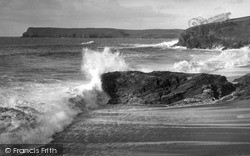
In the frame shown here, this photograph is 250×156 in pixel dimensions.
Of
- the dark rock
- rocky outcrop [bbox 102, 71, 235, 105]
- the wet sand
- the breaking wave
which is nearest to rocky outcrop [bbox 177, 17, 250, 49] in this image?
the dark rock

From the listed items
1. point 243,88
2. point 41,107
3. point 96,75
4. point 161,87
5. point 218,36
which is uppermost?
point 218,36

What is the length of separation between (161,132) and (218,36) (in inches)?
3258

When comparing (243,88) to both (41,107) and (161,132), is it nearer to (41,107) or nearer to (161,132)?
(161,132)

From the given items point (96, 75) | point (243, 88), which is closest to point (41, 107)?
point (96, 75)

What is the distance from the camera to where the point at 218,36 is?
90.5m

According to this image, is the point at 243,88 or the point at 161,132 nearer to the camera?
the point at 161,132

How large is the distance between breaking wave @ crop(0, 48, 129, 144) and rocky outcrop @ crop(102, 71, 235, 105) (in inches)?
29.3

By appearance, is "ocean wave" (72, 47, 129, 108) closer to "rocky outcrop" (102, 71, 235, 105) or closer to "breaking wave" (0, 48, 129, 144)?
"breaking wave" (0, 48, 129, 144)

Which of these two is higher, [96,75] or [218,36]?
[218,36]

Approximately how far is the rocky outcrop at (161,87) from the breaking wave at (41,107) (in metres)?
0.74

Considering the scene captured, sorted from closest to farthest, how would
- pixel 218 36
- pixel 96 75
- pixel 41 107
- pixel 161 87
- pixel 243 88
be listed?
pixel 41 107, pixel 161 87, pixel 243 88, pixel 96 75, pixel 218 36

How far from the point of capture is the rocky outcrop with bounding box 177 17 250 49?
82800mm

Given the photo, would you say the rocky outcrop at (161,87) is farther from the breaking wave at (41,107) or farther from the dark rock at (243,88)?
the breaking wave at (41,107)

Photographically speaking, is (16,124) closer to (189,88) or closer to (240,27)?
(189,88)
